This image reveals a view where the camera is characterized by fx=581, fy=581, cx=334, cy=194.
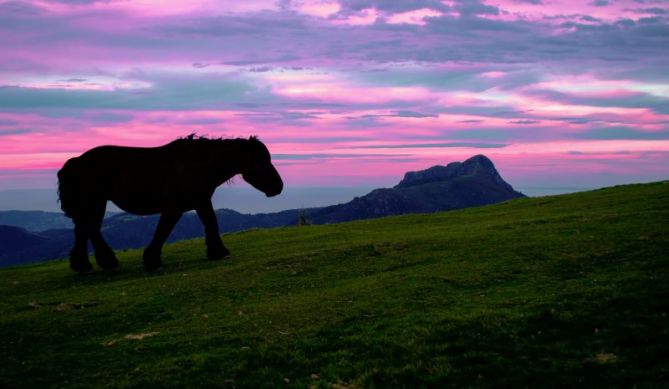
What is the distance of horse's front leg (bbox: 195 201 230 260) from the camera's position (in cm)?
2388

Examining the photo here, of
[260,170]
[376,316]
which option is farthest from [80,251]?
[376,316]

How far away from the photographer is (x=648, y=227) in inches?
854

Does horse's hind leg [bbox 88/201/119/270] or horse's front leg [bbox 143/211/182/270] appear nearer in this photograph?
horse's front leg [bbox 143/211/182/270]

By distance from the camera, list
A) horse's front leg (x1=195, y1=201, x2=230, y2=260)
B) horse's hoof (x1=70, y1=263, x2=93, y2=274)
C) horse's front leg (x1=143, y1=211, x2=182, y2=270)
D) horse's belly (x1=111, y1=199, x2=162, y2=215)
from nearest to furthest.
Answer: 1. horse's front leg (x1=143, y1=211, x2=182, y2=270)
2. horse's belly (x1=111, y1=199, x2=162, y2=215)
3. horse's front leg (x1=195, y1=201, x2=230, y2=260)
4. horse's hoof (x1=70, y1=263, x2=93, y2=274)

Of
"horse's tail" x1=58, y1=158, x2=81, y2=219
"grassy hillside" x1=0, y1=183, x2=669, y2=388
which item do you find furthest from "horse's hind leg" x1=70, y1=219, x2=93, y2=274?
"grassy hillside" x1=0, y1=183, x2=669, y2=388

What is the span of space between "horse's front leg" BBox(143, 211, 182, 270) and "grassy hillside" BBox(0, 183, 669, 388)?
2.99 ft

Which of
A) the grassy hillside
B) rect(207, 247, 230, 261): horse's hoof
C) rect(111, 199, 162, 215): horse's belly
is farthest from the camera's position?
rect(207, 247, 230, 261): horse's hoof

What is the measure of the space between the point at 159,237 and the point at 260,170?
4.88 metres

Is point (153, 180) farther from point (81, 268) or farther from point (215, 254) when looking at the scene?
point (81, 268)

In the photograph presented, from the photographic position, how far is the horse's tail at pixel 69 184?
23.4m

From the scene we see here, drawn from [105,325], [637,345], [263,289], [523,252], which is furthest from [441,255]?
[105,325]

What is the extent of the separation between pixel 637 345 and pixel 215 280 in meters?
13.2

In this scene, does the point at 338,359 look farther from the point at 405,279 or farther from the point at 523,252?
the point at 523,252

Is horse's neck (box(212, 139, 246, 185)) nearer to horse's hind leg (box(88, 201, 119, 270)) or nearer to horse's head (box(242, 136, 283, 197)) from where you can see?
horse's head (box(242, 136, 283, 197))
